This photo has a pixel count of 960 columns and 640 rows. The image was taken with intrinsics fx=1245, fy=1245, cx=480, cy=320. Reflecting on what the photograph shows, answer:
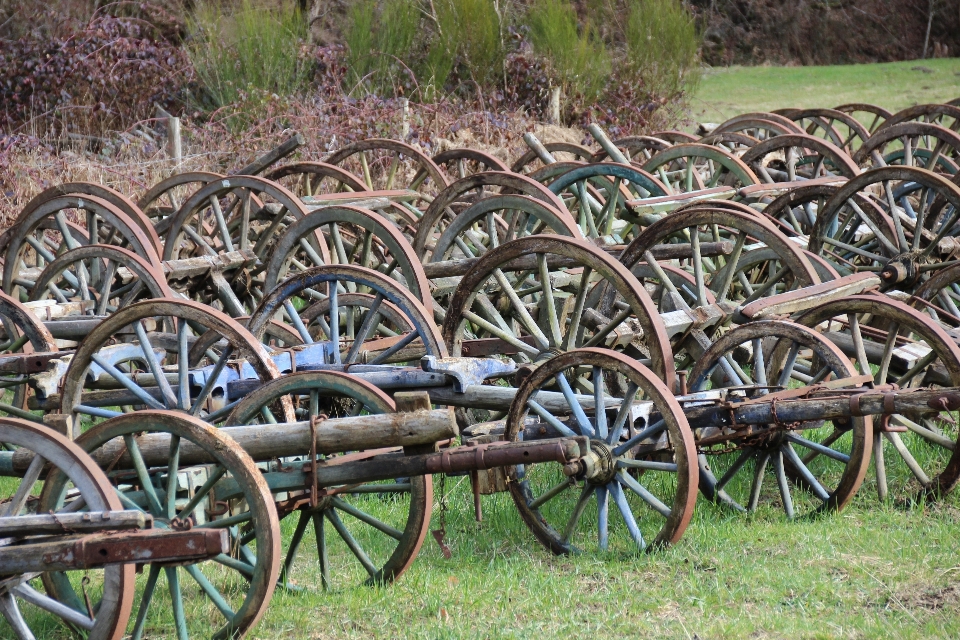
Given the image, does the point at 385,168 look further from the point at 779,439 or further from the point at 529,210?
the point at 779,439

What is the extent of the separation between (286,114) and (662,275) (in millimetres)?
8356

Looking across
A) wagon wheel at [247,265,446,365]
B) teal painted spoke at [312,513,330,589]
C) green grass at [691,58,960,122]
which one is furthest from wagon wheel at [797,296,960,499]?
green grass at [691,58,960,122]

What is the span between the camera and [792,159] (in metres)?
9.58

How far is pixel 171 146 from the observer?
12.9 meters

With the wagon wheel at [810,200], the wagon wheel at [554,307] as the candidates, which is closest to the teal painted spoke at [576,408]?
the wagon wheel at [554,307]

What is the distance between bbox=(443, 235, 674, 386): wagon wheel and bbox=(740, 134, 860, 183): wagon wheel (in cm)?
239

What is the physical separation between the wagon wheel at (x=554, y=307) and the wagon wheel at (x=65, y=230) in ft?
6.39

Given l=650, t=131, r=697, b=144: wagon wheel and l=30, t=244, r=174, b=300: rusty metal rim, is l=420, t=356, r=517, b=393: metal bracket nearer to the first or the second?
l=30, t=244, r=174, b=300: rusty metal rim

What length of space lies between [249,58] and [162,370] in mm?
10167

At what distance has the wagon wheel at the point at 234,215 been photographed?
309 inches

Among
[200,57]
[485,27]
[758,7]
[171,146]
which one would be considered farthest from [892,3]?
[171,146]

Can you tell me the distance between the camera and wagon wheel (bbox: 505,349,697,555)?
4676mm

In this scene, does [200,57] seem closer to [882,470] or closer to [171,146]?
[171,146]

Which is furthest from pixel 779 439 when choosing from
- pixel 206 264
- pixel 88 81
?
pixel 88 81
